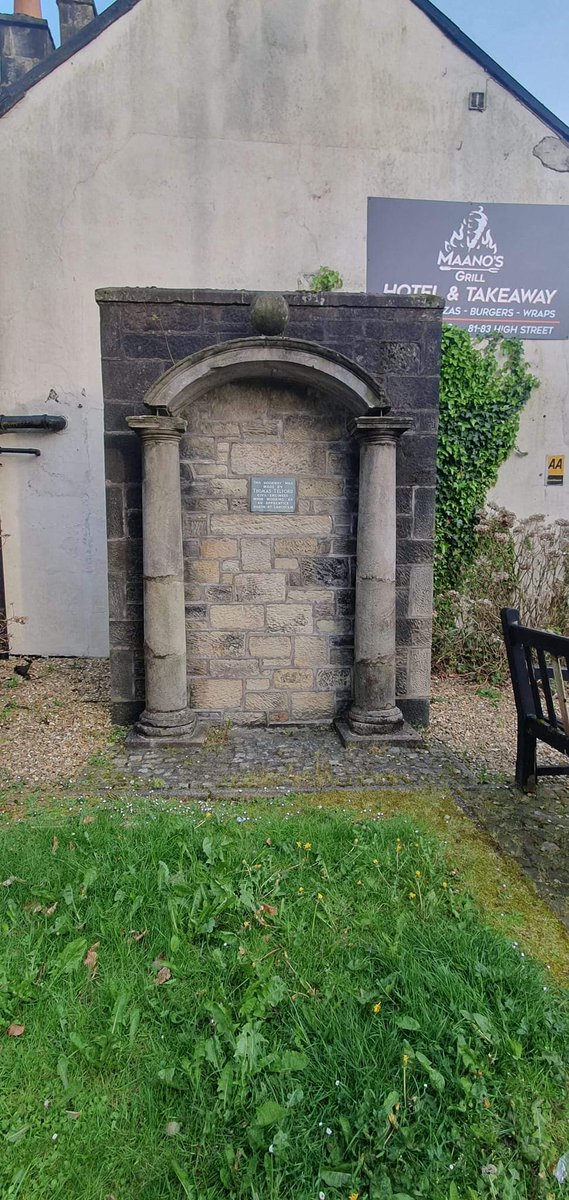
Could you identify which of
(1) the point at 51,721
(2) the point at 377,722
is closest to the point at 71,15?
(1) the point at 51,721

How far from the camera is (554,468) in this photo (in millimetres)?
7773

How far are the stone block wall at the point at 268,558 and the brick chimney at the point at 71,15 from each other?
24.6 ft

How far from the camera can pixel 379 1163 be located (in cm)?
144

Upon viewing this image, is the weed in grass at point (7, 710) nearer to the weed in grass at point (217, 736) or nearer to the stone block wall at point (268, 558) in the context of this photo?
the stone block wall at point (268, 558)

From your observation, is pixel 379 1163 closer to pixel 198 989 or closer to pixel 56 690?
pixel 198 989

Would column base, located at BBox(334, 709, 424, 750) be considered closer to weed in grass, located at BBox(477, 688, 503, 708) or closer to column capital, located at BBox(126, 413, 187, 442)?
weed in grass, located at BBox(477, 688, 503, 708)

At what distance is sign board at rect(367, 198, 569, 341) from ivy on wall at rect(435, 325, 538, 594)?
0.86m

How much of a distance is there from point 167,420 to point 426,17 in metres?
6.61

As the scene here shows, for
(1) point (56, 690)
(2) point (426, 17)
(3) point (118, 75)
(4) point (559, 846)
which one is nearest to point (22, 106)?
(3) point (118, 75)

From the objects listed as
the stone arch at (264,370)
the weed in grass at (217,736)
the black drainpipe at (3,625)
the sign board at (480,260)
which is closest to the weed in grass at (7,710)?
the weed in grass at (217,736)

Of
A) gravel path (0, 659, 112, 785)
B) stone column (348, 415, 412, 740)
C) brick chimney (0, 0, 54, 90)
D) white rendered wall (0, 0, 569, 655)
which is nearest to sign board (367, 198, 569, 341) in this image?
white rendered wall (0, 0, 569, 655)

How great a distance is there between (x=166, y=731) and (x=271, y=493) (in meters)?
1.83

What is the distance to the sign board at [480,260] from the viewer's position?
24.0ft

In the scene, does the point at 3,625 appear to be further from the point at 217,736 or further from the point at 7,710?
the point at 217,736
